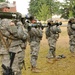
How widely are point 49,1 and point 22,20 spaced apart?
58.2 meters

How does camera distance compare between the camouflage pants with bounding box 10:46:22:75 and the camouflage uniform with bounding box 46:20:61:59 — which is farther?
the camouflage uniform with bounding box 46:20:61:59

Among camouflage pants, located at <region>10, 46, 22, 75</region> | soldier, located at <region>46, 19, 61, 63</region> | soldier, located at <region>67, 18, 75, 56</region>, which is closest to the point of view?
camouflage pants, located at <region>10, 46, 22, 75</region>

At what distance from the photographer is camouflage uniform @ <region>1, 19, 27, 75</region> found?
6.72 metres

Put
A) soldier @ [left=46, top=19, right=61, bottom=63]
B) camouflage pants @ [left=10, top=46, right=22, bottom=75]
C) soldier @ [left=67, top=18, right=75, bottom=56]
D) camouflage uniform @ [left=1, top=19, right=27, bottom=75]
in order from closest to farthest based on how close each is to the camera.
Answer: camouflage uniform @ [left=1, top=19, right=27, bottom=75], camouflage pants @ [left=10, top=46, right=22, bottom=75], soldier @ [left=46, top=19, right=61, bottom=63], soldier @ [left=67, top=18, right=75, bottom=56]

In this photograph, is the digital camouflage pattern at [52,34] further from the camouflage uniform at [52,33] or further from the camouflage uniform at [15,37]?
the camouflage uniform at [15,37]

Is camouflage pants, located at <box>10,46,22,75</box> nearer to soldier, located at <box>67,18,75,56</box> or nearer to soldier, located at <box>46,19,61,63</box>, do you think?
soldier, located at <box>46,19,61,63</box>

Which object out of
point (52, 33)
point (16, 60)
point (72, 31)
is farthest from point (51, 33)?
point (16, 60)

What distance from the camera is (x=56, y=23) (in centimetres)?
1211

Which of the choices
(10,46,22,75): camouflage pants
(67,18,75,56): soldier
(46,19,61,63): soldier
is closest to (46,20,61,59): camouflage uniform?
(46,19,61,63): soldier

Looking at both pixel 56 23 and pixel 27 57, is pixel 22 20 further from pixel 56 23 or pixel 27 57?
pixel 27 57

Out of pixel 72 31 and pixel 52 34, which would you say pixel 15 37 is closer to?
pixel 52 34

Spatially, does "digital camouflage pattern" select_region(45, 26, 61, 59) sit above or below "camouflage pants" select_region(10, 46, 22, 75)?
below

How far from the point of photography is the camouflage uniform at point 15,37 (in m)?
6.72

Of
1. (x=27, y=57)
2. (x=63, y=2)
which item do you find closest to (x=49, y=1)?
(x=63, y=2)
